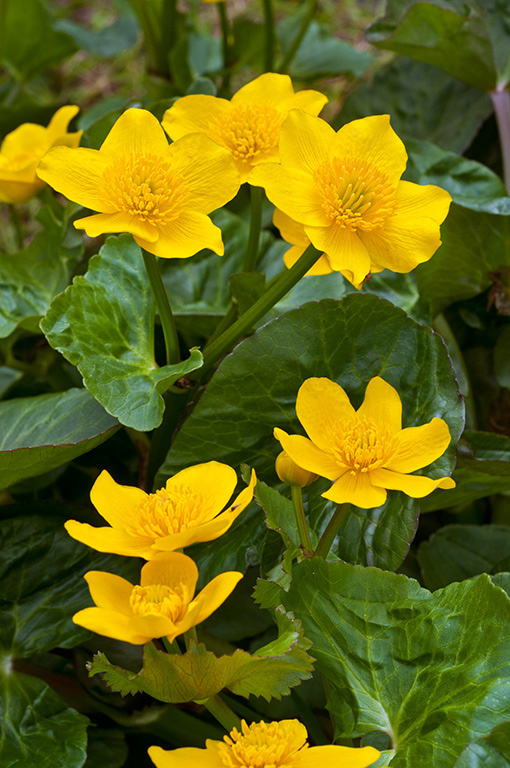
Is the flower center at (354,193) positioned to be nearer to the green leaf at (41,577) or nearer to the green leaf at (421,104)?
the green leaf at (41,577)

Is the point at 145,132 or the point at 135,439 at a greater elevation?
the point at 145,132

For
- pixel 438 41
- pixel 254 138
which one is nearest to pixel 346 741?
pixel 254 138

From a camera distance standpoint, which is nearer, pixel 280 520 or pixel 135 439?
pixel 280 520

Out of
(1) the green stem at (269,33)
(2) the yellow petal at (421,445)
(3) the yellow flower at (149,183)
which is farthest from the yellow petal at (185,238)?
(1) the green stem at (269,33)

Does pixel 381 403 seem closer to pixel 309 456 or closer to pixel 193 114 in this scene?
pixel 309 456

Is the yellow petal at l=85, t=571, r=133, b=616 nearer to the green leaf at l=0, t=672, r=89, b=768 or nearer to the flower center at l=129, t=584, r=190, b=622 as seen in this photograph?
the flower center at l=129, t=584, r=190, b=622

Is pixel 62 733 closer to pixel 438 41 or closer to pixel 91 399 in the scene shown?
pixel 91 399

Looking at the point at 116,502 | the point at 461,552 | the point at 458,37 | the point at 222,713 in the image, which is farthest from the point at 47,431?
the point at 458,37
